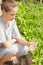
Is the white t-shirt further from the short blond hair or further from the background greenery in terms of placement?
the background greenery

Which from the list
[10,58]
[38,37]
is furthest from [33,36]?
[10,58]

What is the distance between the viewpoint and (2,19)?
13.6ft

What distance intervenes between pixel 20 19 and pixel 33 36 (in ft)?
2.85

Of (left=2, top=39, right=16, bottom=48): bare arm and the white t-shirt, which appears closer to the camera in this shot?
(left=2, top=39, right=16, bottom=48): bare arm

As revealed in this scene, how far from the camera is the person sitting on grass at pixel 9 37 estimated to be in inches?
158

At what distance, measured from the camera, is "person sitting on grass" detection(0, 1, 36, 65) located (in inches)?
158

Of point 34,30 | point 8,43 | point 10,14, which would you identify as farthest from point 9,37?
point 34,30

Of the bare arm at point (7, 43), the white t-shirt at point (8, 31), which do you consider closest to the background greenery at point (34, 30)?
the white t-shirt at point (8, 31)

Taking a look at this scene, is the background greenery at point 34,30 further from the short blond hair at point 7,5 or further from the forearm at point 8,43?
the short blond hair at point 7,5

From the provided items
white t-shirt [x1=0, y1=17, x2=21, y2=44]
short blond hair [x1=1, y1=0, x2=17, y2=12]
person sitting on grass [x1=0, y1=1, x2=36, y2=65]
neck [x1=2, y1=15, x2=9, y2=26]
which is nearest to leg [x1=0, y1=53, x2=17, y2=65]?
person sitting on grass [x1=0, y1=1, x2=36, y2=65]

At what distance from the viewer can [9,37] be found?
4188 millimetres

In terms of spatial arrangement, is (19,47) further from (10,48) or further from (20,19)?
(20,19)

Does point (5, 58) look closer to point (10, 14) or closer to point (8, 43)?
point (8, 43)

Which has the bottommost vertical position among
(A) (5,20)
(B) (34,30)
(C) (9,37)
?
(B) (34,30)
